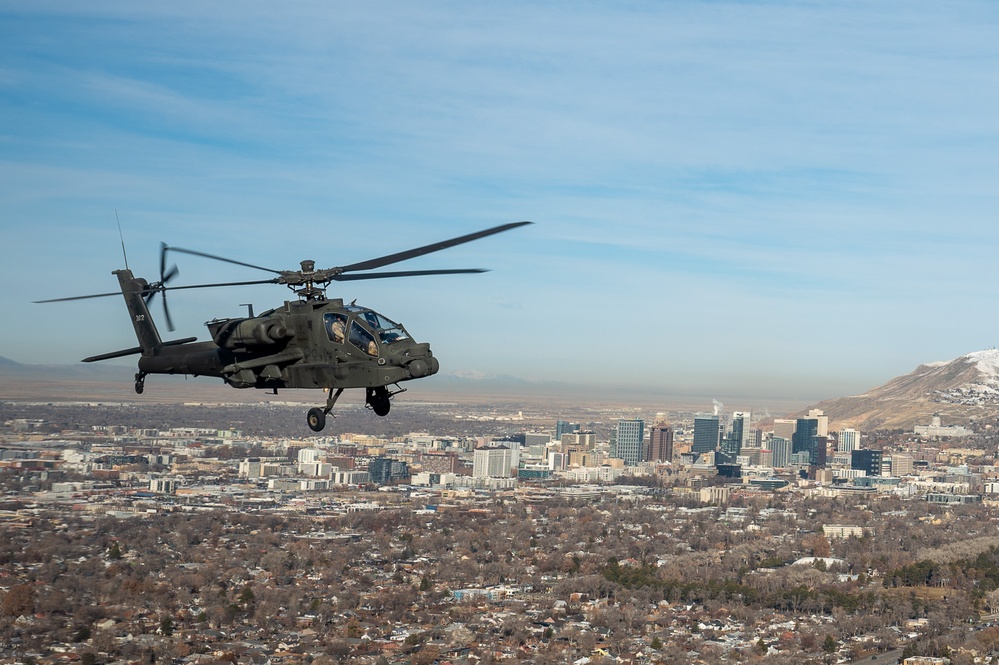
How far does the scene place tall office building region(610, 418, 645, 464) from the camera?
18234 cm

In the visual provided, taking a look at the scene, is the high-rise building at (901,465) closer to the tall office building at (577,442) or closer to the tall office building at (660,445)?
the tall office building at (660,445)

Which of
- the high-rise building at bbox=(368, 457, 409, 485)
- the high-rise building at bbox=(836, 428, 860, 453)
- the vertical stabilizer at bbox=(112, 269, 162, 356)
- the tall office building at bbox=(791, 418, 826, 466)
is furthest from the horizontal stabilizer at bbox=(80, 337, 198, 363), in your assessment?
the high-rise building at bbox=(836, 428, 860, 453)

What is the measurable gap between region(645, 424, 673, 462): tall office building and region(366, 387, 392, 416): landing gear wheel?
162213 mm

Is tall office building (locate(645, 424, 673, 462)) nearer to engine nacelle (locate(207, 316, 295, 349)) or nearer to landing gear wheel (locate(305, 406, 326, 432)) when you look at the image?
landing gear wheel (locate(305, 406, 326, 432))

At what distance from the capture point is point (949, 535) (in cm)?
10506

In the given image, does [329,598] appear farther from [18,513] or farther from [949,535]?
[949,535]

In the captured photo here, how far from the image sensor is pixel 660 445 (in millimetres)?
186375

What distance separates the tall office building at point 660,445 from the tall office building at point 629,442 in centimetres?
124

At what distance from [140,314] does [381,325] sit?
692 centimetres

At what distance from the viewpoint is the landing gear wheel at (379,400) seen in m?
23.7

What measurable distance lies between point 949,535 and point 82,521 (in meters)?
64.5

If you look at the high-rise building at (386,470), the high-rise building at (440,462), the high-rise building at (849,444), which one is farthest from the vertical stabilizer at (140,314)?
the high-rise building at (849,444)

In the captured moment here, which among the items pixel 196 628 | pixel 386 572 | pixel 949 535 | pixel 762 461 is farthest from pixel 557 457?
pixel 196 628

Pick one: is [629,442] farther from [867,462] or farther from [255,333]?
[255,333]
